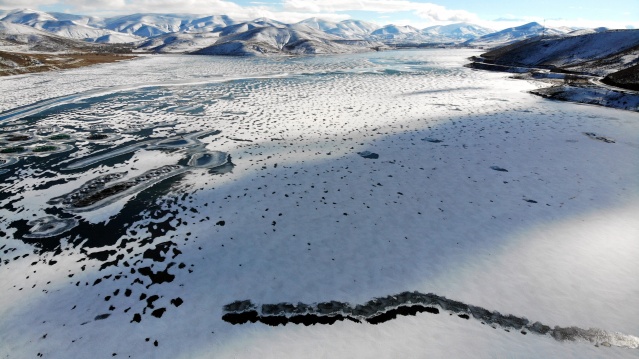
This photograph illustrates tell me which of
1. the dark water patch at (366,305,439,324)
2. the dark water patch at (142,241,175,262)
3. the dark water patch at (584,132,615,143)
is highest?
the dark water patch at (584,132,615,143)

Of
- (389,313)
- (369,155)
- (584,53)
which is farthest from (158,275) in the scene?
(584,53)

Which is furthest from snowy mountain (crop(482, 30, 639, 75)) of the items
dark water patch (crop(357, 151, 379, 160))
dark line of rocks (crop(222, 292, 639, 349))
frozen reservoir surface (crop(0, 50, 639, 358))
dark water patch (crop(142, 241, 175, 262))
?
dark water patch (crop(142, 241, 175, 262))

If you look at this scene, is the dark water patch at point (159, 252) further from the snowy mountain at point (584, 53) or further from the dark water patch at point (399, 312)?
the snowy mountain at point (584, 53)

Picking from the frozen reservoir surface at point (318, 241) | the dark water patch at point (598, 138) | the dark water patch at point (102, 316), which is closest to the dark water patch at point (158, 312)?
the frozen reservoir surface at point (318, 241)

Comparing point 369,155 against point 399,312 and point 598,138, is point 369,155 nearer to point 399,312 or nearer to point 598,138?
point 399,312

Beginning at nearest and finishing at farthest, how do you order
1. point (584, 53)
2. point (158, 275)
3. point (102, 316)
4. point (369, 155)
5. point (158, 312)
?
point (102, 316) < point (158, 312) < point (158, 275) < point (369, 155) < point (584, 53)

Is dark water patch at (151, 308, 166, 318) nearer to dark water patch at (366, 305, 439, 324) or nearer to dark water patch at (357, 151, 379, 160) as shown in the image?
dark water patch at (366, 305, 439, 324)
